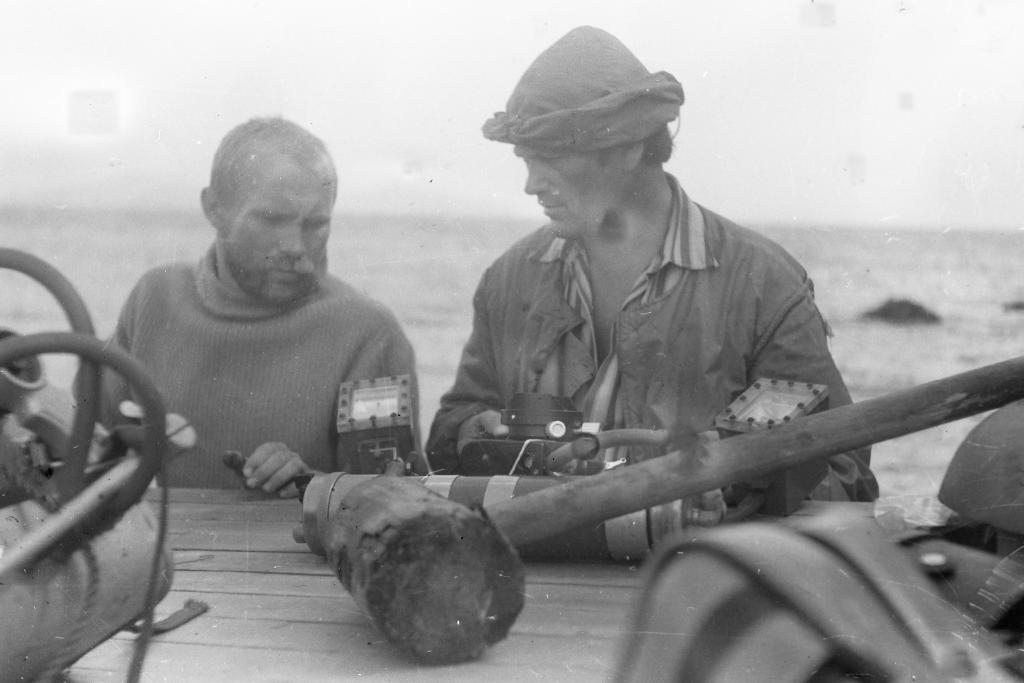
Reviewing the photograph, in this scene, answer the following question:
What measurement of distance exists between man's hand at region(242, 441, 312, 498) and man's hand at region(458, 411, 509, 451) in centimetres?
32

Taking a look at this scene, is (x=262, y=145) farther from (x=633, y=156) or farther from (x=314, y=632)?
(x=314, y=632)

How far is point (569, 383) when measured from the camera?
8.16 ft

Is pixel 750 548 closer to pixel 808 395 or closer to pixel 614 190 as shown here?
pixel 808 395

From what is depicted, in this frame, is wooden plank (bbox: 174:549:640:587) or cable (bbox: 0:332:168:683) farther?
wooden plank (bbox: 174:549:640:587)

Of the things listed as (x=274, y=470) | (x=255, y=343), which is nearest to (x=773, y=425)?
(x=274, y=470)

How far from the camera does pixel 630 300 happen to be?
2500mm

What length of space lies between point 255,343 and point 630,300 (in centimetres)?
89

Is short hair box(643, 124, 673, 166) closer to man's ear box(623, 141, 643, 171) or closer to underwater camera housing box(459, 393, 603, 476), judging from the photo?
man's ear box(623, 141, 643, 171)

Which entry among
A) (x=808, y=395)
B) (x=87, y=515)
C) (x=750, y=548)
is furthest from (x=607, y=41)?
(x=87, y=515)

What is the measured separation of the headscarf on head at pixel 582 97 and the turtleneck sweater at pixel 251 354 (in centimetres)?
63

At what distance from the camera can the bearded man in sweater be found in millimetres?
2725

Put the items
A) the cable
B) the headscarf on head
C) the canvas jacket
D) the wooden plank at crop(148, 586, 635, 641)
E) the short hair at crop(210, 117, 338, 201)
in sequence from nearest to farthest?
the cable, the wooden plank at crop(148, 586, 635, 641), the headscarf on head, the short hair at crop(210, 117, 338, 201), the canvas jacket

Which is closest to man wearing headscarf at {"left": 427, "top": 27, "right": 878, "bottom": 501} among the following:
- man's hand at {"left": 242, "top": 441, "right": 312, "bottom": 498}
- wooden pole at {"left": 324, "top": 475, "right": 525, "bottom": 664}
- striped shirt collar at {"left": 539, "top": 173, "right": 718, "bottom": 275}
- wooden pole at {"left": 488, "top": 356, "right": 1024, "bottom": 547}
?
striped shirt collar at {"left": 539, "top": 173, "right": 718, "bottom": 275}

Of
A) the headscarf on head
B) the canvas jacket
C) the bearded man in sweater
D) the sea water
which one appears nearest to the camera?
the sea water
